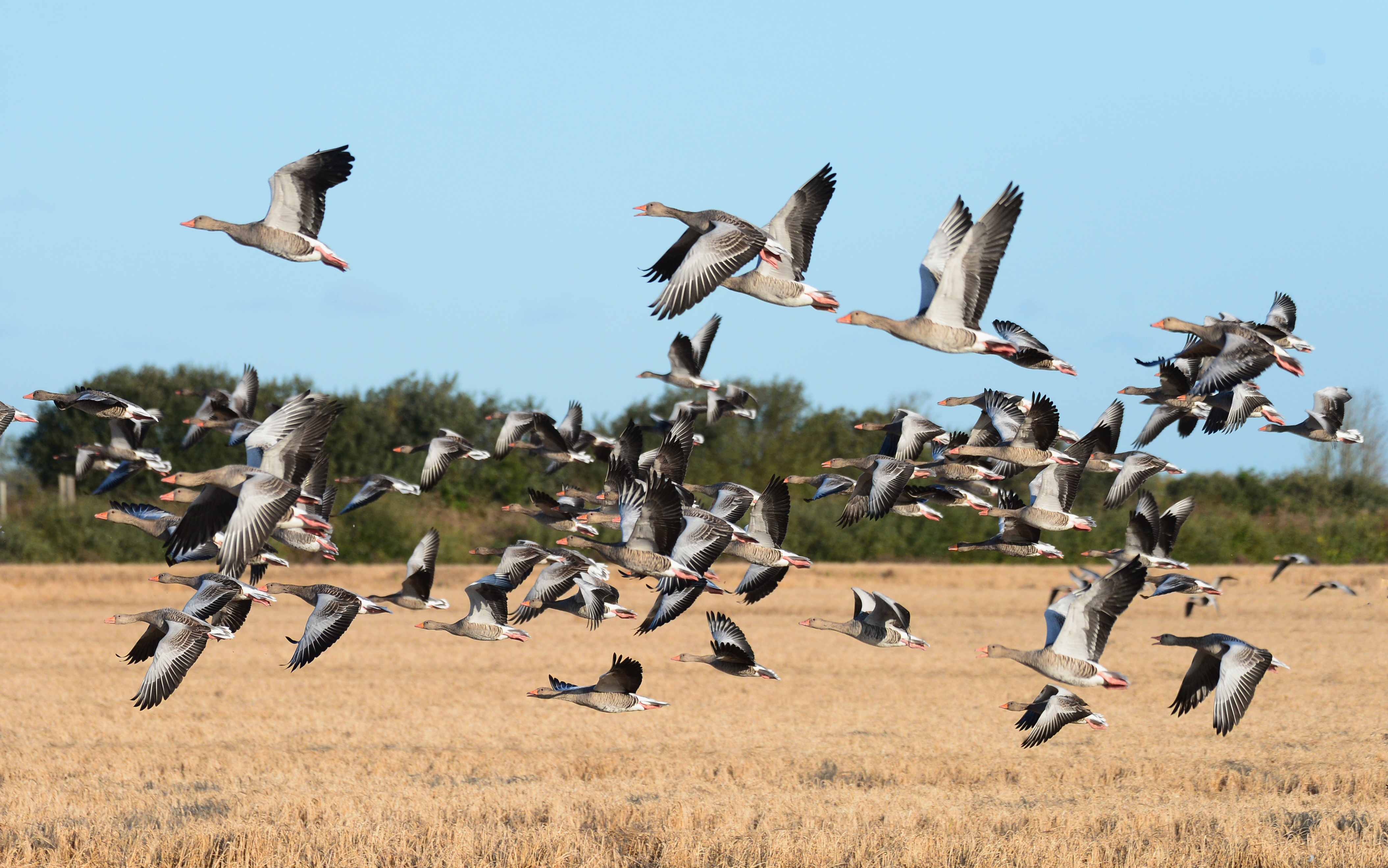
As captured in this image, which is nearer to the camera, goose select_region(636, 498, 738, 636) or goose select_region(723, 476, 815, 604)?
goose select_region(636, 498, 738, 636)

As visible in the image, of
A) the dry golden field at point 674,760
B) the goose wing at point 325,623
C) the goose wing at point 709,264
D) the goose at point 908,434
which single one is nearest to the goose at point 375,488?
the goose wing at point 325,623

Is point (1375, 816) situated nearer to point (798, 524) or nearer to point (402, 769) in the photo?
point (402, 769)

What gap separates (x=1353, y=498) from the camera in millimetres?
67188

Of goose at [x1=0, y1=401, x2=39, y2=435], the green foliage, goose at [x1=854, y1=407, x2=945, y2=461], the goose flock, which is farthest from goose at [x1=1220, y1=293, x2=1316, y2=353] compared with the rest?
the green foliage

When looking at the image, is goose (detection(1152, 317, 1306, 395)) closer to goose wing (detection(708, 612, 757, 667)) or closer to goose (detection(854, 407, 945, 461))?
goose (detection(854, 407, 945, 461))

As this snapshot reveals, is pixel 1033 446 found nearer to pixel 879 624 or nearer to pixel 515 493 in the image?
pixel 879 624

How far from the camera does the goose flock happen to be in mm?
10688

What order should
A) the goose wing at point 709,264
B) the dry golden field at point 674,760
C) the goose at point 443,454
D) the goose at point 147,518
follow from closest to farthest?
the goose wing at point 709,264 → the dry golden field at point 674,760 → the goose at point 147,518 → the goose at point 443,454

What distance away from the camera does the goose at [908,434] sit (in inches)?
574

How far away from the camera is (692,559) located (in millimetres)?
11930

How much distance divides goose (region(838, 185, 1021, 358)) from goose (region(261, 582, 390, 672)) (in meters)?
5.22

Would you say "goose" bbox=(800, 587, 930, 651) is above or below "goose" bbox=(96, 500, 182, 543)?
above

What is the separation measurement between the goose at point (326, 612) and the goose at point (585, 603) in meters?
1.81

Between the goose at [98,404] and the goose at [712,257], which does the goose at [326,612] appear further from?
the goose at [712,257]
